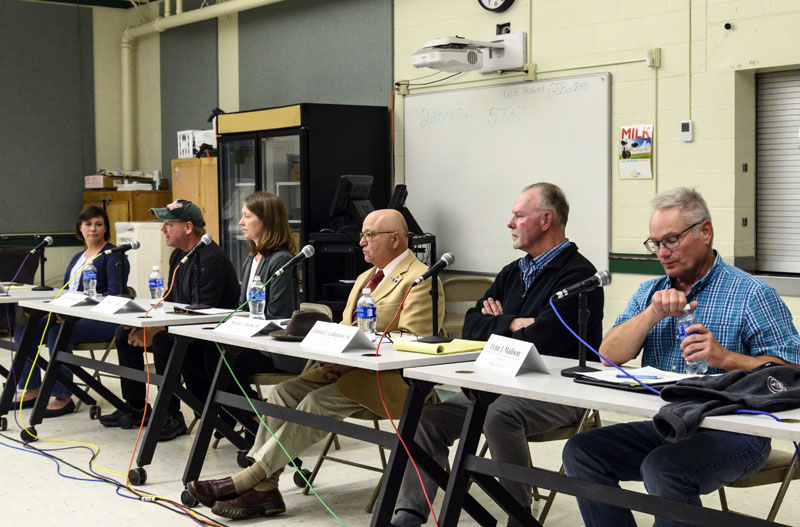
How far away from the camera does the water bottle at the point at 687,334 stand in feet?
A: 8.63

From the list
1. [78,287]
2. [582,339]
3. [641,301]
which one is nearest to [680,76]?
[641,301]

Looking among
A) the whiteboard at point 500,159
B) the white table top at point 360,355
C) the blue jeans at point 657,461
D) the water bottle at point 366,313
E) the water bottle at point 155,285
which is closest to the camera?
the blue jeans at point 657,461

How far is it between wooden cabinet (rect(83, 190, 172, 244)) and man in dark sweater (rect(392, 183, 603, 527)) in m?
5.89

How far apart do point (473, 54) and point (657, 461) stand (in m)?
3.81

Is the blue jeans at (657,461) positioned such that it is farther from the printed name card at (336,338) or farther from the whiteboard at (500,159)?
the whiteboard at (500,159)

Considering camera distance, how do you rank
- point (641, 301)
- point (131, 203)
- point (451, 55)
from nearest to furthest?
point (641, 301)
point (451, 55)
point (131, 203)

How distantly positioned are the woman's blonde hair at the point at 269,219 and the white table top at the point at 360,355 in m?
0.97

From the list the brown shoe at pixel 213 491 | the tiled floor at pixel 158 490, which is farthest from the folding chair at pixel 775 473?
the brown shoe at pixel 213 491

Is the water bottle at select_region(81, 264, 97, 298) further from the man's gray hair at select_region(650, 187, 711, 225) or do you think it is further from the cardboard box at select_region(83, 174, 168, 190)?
the cardboard box at select_region(83, 174, 168, 190)

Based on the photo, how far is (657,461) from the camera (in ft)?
7.82

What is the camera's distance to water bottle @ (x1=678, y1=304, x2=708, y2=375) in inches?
104

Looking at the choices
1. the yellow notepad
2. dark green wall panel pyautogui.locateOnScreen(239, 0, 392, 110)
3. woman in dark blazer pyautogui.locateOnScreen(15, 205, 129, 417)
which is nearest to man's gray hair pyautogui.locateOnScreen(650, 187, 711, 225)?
the yellow notepad

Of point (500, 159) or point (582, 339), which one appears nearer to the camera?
point (582, 339)

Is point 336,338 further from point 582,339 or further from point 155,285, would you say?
point 155,285
